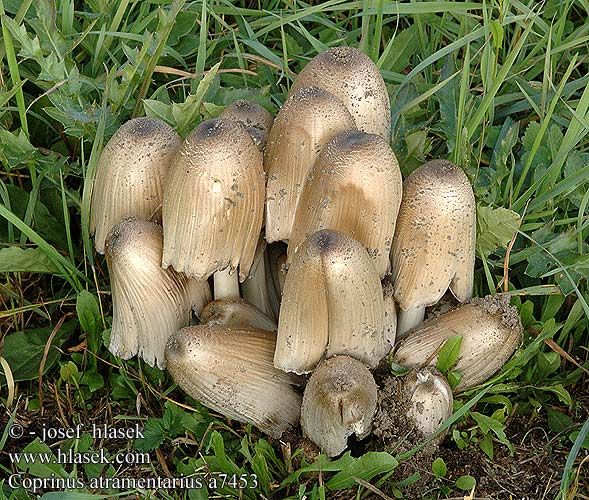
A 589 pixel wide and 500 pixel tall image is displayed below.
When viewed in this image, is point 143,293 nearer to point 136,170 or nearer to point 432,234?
point 136,170

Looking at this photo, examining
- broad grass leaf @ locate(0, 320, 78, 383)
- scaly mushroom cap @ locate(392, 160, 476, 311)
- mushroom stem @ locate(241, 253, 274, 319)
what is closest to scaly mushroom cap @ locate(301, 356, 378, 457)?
scaly mushroom cap @ locate(392, 160, 476, 311)

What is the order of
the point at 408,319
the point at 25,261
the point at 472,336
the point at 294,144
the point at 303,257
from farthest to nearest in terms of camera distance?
the point at 25,261
the point at 408,319
the point at 472,336
the point at 294,144
the point at 303,257

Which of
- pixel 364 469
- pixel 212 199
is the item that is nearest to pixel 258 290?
pixel 212 199

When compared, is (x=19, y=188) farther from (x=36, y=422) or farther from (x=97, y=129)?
(x=36, y=422)

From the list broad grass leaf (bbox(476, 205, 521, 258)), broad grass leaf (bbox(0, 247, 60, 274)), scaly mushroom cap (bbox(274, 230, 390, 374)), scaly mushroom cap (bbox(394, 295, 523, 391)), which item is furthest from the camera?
broad grass leaf (bbox(0, 247, 60, 274))

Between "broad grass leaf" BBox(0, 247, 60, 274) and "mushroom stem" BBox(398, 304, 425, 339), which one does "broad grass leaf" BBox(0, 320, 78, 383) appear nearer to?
"broad grass leaf" BBox(0, 247, 60, 274)

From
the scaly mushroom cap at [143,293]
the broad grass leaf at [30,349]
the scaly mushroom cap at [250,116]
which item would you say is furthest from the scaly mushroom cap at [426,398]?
the broad grass leaf at [30,349]
